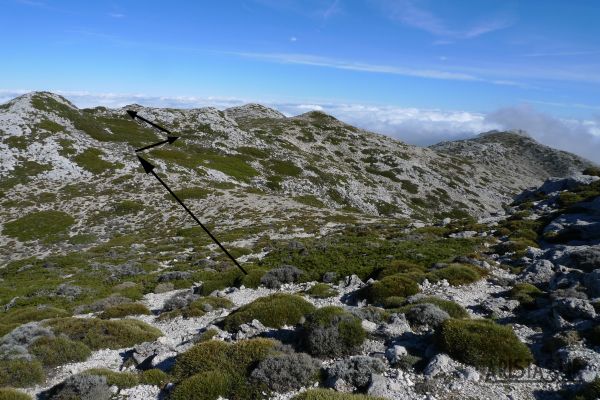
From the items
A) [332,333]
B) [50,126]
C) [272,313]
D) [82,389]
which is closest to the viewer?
[82,389]

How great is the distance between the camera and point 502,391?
11.0m

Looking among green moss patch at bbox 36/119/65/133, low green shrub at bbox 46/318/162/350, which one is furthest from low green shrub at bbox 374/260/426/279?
green moss patch at bbox 36/119/65/133

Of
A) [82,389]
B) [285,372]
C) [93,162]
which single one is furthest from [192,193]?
[285,372]

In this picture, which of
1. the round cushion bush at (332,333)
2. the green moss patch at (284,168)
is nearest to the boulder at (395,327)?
the round cushion bush at (332,333)

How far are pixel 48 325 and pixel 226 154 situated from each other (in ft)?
289

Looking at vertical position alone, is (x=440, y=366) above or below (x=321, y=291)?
above

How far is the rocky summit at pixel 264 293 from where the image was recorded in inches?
471

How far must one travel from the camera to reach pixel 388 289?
2039cm

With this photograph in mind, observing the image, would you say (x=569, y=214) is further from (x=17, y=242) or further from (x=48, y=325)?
(x=17, y=242)

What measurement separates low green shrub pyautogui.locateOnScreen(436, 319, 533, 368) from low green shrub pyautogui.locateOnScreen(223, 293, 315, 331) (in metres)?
6.42

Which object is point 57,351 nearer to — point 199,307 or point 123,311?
point 123,311

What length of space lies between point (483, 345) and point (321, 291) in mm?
11254

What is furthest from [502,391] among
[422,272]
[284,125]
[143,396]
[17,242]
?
[284,125]

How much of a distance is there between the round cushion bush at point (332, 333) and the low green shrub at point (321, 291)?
7.47 metres
